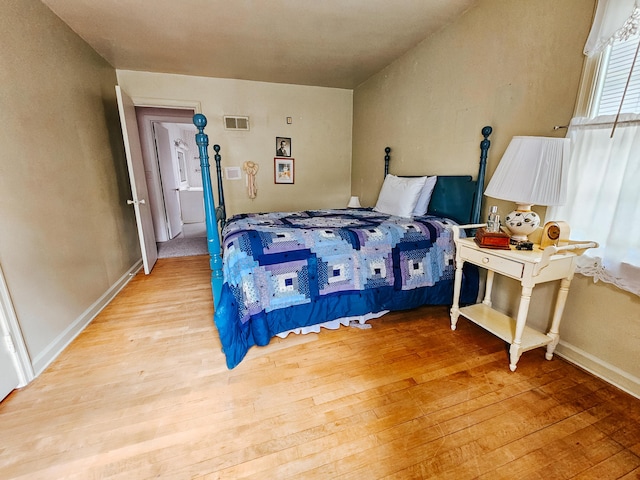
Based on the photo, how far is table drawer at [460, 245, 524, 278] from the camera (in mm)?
1452

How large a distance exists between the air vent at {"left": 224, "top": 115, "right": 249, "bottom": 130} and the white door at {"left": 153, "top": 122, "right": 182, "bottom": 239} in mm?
1580

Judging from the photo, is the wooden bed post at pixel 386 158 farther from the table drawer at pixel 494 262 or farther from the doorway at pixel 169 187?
the doorway at pixel 169 187

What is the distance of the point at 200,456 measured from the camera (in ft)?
3.52

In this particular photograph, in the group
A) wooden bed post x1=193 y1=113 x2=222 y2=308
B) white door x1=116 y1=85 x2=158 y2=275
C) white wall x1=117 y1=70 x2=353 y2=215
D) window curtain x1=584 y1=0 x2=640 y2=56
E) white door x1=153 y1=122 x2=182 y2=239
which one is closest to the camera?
window curtain x1=584 y1=0 x2=640 y2=56

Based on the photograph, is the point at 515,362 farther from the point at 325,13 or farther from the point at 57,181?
the point at 57,181

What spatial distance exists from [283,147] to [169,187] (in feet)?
8.68

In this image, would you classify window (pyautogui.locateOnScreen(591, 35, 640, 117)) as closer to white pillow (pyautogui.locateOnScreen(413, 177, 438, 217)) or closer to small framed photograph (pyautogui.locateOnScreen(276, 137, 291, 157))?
white pillow (pyautogui.locateOnScreen(413, 177, 438, 217))

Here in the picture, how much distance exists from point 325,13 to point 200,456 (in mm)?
2854

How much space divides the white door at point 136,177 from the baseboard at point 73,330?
A: 0.41 m

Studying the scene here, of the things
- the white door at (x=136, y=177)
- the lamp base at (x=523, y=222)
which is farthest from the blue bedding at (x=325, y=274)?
the white door at (x=136, y=177)

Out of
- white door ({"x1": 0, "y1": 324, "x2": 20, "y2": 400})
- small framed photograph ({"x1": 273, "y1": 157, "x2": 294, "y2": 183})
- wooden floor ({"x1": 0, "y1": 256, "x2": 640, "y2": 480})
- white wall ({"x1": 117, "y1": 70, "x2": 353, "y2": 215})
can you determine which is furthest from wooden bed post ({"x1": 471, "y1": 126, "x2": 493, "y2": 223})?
white door ({"x1": 0, "y1": 324, "x2": 20, "y2": 400})

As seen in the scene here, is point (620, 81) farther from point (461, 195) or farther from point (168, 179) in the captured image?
point (168, 179)

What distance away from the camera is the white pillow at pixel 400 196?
2459 mm

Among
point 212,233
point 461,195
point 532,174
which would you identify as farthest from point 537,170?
point 212,233
